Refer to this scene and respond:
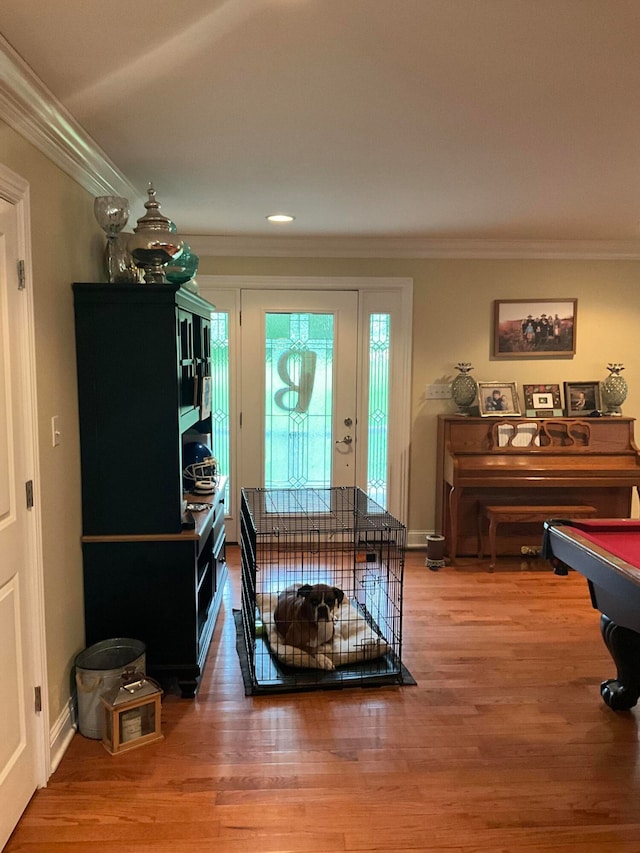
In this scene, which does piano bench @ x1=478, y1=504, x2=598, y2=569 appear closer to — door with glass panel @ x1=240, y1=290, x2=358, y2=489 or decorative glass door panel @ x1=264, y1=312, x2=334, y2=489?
door with glass panel @ x1=240, y1=290, x2=358, y2=489

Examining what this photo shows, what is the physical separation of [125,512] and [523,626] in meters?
2.38

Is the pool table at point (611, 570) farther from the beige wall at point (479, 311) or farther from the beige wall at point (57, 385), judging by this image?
the beige wall at point (479, 311)

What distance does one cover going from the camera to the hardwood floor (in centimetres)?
205

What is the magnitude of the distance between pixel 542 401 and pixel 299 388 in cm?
190

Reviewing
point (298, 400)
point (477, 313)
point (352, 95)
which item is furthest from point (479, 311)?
point (352, 95)

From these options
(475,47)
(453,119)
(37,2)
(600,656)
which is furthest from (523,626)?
(37,2)

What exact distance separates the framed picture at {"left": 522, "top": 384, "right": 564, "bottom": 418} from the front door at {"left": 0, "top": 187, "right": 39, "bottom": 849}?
12.6 ft

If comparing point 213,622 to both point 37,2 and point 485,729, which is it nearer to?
point 485,729

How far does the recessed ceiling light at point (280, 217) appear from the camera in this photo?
13.0ft

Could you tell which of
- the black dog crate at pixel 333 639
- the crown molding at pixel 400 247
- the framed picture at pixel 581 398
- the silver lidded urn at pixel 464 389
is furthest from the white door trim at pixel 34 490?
the framed picture at pixel 581 398

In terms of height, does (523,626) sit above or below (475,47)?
below

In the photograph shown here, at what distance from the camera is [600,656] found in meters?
3.32

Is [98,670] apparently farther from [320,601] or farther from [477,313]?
[477,313]

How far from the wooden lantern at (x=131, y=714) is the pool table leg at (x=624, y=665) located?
196cm
